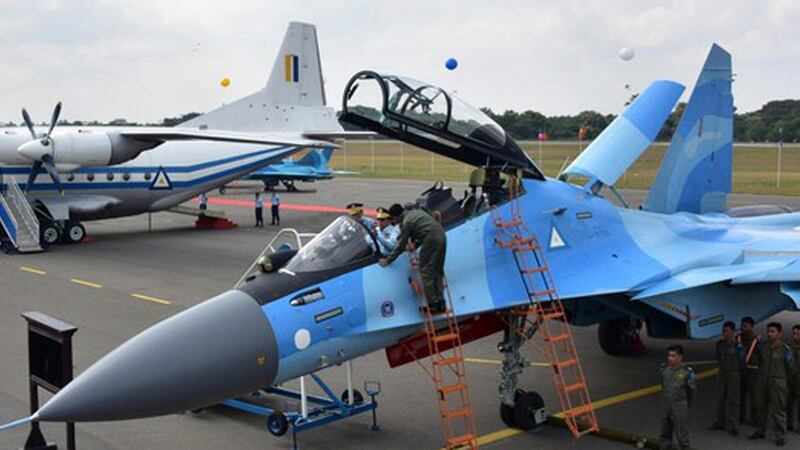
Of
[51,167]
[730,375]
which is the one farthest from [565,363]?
[51,167]

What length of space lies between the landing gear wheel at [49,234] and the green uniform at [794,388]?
2126 centimetres

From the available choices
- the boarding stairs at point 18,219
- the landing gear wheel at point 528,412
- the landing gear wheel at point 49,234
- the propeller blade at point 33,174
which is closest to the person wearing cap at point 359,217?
the landing gear wheel at point 528,412

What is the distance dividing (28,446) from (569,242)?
19.4ft

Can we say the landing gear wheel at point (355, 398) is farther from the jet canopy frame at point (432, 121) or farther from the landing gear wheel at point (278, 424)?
the jet canopy frame at point (432, 121)

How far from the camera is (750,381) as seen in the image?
870 cm

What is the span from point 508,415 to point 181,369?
12.9ft

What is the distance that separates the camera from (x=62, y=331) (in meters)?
7.66

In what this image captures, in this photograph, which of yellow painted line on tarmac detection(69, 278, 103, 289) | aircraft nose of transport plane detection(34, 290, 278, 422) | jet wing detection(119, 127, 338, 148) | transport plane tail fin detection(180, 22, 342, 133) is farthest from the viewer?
transport plane tail fin detection(180, 22, 342, 133)

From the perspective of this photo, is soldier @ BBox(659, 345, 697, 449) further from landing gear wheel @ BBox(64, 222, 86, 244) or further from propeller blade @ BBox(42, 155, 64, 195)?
landing gear wheel @ BBox(64, 222, 86, 244)

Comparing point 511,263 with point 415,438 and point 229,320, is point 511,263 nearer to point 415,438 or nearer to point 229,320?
point 415,438

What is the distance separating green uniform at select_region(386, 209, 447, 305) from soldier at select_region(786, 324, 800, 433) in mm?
3990

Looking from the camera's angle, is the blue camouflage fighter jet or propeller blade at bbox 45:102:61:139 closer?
the blue camouflage fighter jet

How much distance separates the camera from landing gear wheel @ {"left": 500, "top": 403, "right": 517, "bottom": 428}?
28.7 ft

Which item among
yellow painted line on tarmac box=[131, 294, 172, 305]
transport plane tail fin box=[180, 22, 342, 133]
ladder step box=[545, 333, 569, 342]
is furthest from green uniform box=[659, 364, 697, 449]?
transport plane tail fin box=[180, 22, 342, 133]
